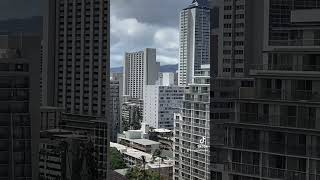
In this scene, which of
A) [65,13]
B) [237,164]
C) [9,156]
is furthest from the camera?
[65,13]

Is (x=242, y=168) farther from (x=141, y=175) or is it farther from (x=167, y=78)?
(x=167, y=78)

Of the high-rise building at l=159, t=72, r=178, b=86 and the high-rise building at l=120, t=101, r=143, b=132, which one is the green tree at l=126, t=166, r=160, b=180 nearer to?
the high-rise building at l=120, t=101, r=143, b=132

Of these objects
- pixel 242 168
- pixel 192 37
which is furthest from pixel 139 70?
pixel 242 168

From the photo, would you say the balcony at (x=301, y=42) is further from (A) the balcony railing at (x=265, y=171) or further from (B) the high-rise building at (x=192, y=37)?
(B) the high-rise building at (x=192, y=37)

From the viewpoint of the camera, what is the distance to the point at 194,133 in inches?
899

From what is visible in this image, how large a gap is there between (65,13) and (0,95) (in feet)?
37.4

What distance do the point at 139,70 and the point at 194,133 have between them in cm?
3573

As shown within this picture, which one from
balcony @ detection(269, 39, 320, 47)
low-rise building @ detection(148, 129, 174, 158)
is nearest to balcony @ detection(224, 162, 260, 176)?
balcony @ detection(269, 39, 320, 47)

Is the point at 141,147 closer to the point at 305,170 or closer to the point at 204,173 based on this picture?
the point at 204,173

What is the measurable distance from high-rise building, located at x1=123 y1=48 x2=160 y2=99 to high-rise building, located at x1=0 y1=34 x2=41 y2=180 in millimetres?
43989

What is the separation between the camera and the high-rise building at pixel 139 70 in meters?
57.0

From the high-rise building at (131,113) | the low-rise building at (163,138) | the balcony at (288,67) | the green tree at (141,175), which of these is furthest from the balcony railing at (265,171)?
the high-rise building at (131,113)

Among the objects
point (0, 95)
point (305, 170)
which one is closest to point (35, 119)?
point (0, 95)

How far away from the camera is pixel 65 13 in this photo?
73.1 ft
